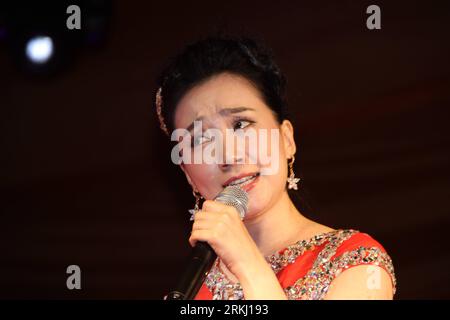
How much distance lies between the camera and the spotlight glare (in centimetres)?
232

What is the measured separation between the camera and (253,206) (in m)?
1.60

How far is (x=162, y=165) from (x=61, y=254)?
552mm

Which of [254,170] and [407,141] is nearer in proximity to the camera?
[254,170]

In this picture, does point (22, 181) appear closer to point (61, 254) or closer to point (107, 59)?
point (61, 254)

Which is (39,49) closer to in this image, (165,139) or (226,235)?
(165,139)

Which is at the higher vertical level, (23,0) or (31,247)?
(23,0)

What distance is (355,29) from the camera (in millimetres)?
2477

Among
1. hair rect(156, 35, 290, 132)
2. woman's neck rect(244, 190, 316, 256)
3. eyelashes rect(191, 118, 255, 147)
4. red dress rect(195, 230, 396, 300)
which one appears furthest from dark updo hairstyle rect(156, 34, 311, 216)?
red dress rect(195, 230, 396, 300)

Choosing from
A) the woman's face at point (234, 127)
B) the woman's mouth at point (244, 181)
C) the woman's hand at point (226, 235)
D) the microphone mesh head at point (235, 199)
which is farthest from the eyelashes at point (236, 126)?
the woman's hand at point (226, 235)

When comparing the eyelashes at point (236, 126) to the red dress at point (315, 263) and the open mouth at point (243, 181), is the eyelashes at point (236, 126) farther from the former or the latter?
the red dress at point (315, 263)

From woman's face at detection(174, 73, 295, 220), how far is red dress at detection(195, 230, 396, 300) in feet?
0.47
